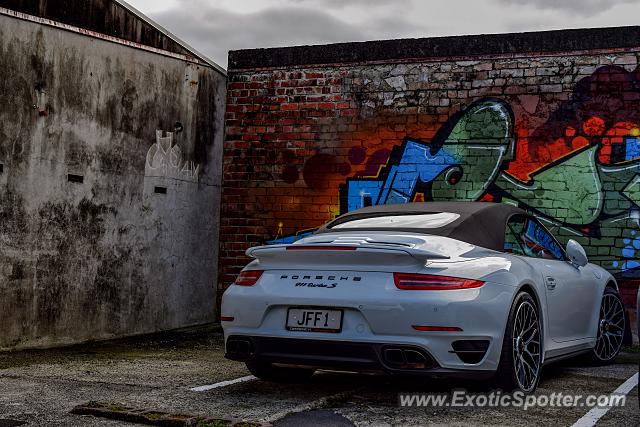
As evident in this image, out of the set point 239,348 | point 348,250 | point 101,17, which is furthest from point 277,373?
point 101,17

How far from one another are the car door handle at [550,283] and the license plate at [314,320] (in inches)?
65.9

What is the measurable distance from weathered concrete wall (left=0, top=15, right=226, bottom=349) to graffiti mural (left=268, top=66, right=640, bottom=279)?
2218 mm

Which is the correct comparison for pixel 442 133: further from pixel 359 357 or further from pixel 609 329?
pixel 359 357

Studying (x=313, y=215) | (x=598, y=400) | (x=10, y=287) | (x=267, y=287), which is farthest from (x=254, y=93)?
(x=598, y=400)

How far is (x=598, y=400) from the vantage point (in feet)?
16.0

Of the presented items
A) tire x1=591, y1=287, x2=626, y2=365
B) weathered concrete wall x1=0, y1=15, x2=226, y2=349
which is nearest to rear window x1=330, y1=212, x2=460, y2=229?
tire x1=591, y1=287, x2=626, y2=365

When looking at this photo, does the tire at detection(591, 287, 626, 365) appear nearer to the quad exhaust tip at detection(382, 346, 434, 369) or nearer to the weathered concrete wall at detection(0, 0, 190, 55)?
the quad exhaust tip at detection(382, 346, 434, 369)

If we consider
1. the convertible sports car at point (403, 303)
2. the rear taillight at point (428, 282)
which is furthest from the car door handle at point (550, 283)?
the rear taillight at point (428, 282)

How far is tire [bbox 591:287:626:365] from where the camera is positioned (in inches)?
256

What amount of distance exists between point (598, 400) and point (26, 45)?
5924mm

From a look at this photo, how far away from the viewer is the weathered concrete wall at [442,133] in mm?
8992

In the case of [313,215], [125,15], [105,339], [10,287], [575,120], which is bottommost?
[105,339]

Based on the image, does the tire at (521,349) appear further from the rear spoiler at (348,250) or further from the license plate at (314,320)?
the license plate at (314,320)

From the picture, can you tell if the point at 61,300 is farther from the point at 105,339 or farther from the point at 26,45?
the point at 26,45
